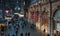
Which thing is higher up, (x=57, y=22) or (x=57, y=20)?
(x=57, y=20)

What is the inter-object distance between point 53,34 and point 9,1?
157 ft

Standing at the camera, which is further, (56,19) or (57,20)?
(56,19)

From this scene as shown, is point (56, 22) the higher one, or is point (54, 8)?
point (54, 8)

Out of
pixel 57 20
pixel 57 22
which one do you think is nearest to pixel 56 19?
pixel 57 20

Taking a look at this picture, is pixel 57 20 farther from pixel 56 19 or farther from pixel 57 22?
pixel 57 22

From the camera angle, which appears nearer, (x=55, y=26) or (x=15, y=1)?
(x=55, y=26)

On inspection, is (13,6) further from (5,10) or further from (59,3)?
(59,3)

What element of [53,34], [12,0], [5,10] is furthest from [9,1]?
[53,34]

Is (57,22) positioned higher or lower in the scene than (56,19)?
lower

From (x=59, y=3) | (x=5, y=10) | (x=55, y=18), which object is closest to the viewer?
(x=59, y=3)

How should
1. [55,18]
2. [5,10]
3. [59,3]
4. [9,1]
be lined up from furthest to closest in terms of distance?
Result: 1. [9,1]
2. [5,10]
3. [55,18]
4. [59,3]

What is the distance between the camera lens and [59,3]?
23.5 metres

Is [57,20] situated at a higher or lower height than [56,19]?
lower

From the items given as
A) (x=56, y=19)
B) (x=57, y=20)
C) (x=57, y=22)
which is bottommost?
(x=57, y=22)
